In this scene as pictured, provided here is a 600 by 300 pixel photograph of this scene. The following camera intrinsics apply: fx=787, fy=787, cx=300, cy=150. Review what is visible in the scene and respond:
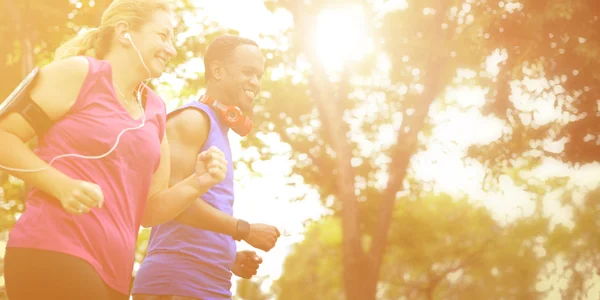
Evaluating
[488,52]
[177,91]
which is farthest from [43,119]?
[177,91]

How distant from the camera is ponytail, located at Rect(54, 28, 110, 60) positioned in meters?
2.84

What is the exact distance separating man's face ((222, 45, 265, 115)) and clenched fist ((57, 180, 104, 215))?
1944 mm

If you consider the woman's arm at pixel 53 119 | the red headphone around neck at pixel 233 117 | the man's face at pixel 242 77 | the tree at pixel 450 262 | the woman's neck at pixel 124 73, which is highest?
the tree at pixel 450 262

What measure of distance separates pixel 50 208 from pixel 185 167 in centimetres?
121

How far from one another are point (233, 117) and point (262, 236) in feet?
2.20

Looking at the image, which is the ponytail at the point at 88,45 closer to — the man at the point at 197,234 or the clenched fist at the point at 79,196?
the clenched fist at the point at 79,196

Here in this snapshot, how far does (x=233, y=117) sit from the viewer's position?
408 cm

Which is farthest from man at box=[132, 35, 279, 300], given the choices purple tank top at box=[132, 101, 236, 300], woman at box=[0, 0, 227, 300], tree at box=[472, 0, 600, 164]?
tree at box=[472, 0, 600, 164]

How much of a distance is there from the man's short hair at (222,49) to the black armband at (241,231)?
1.05 meters

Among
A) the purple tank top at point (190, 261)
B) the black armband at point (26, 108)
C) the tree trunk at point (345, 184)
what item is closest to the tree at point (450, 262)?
the tree trunk at point (345, 184)

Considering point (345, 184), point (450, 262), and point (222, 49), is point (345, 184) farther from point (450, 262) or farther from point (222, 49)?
point (450, 262)

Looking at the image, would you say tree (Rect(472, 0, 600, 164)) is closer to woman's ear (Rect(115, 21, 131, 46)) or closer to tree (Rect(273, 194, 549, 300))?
woman's ear (Rect(115, 21, 131, 46))

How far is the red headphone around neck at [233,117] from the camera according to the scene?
406 centimetres

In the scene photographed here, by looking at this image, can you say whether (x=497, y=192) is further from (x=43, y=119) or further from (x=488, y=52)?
(x=43, y=119)
